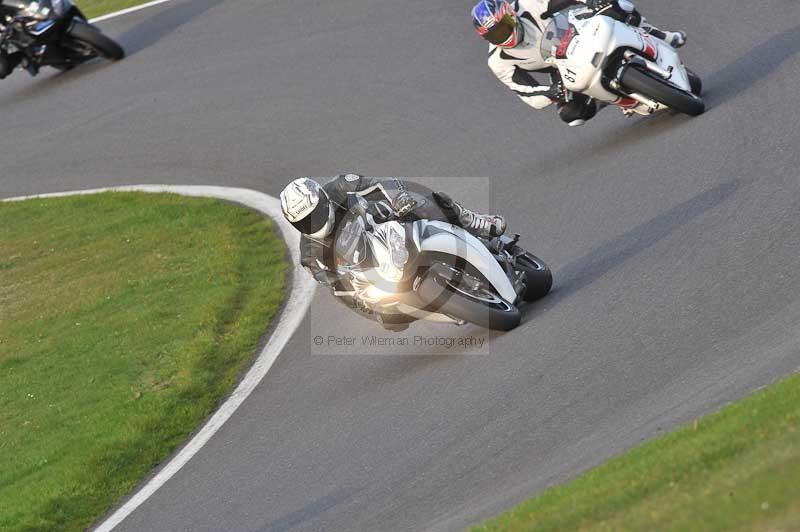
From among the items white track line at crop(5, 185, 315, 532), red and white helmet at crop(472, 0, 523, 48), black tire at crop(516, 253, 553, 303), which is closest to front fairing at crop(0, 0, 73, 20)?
white track line at crop(5, 185, 315, 532)

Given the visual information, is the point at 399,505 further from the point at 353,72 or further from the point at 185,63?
the point at 185,63

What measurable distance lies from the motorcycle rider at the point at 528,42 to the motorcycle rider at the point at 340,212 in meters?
3.17

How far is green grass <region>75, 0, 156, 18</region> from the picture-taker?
861 inches

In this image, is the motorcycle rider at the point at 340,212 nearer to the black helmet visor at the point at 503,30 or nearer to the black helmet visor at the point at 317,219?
the black helmet visor at the point at 317,219

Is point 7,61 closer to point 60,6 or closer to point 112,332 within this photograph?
point 60,6

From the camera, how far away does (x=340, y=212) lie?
9672 mm

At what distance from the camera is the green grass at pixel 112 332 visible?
34.6 feet

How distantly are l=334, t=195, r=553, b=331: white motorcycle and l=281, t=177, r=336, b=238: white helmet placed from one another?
17cm

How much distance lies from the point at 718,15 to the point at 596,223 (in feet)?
14.4

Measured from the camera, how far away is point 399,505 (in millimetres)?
7891

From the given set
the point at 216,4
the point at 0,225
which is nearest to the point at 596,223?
the point at 0,225

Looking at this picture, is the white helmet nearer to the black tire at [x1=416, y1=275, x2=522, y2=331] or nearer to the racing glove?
the black tire at [x1=416, y1=275, x2=522, y2=331]

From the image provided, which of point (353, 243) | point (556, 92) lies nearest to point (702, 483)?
point (353, 243)

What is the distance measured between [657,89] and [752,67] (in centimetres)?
159
